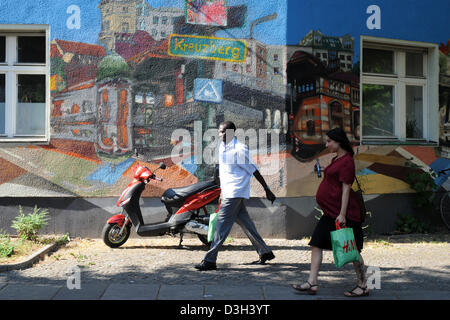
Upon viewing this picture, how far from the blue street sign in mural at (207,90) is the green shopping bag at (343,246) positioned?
4.14m

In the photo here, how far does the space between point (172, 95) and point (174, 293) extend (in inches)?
162

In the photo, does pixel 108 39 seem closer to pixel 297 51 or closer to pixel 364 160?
pixel 297 51

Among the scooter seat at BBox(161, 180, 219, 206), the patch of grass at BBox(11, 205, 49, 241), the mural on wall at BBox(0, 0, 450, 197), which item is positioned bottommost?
the patch of grass at BBox(11, 205, 49, 241)

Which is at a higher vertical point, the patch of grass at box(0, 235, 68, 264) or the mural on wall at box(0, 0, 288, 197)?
the mural on wall at box(0, 0, 288, 197)

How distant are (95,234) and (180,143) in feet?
6.85

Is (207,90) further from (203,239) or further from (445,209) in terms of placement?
(445,209)

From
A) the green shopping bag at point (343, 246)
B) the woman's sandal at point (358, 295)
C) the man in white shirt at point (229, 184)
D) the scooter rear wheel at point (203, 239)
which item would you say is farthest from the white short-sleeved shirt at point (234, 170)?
the woman's sandal at point (358, 295)

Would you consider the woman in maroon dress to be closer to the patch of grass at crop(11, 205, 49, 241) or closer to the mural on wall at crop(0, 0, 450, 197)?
the mural on wall at crop(0, 0, 450, 197)

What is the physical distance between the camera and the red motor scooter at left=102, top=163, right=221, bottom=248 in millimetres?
7582

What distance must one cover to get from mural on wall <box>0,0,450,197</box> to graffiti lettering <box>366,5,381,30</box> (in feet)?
2.73

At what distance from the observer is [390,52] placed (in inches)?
385

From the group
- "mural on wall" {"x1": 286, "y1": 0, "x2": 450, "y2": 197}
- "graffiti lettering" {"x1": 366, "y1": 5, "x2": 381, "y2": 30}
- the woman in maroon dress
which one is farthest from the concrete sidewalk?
"graffiti lettering" {"x1": 366, "y1": 5, "x2": 381, "y2": 30}

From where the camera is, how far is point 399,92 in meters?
9.80

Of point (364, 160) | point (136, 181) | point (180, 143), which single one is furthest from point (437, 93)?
point (136, 181)
